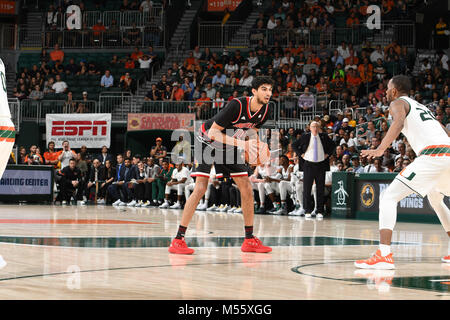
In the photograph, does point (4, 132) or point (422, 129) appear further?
point (422, 129)

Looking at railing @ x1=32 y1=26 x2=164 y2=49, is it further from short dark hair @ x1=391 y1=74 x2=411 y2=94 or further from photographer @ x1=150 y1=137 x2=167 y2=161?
short dark hair @ x1=391 y1=74 x2=411 y2=94

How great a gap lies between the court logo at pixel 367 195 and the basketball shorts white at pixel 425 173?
9.51 m

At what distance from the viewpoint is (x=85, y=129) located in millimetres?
26891

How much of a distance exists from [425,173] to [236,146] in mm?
2210

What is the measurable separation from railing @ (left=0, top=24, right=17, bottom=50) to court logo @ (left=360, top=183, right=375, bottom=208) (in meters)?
21.9

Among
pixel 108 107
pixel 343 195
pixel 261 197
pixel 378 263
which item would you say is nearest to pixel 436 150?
pixel 378 263

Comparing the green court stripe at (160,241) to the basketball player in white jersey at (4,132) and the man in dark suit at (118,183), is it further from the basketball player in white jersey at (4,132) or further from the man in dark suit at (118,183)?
the man in dark suit at (118,183)

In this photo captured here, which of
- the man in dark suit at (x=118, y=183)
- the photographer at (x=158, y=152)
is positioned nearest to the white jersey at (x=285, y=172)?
the photographer at (x=158, y=152)

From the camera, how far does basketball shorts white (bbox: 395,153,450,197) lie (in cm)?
711

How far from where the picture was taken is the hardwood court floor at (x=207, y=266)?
527 centimetres

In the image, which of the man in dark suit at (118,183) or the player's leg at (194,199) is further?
the man in dark suit at (118,183)

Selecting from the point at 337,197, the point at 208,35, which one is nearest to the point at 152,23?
the point at 208,35

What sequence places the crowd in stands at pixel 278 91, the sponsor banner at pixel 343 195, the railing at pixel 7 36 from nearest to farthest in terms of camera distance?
1. the sponsor banner at pixel 343 195
2. the crowd in stands at pixel 278 91
3. the railing at pixel 7 36

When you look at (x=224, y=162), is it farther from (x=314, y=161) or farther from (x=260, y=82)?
(x=314, y=161)
